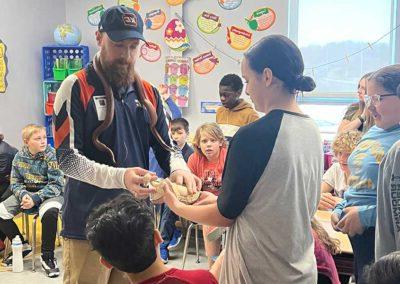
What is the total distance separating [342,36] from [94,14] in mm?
2968

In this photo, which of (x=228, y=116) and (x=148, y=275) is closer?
(x=148, y=275)

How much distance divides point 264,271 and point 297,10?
169 inches

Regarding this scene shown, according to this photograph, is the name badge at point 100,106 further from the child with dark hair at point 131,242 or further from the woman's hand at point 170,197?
the child with dark hair at point 131,242

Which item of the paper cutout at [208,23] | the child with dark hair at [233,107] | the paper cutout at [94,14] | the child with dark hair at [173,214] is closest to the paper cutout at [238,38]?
the paper cutout at [208,23]

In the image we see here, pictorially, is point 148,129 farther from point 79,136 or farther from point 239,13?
point 239,13

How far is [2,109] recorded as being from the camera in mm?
5379

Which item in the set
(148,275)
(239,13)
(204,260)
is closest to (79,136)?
(148,275)

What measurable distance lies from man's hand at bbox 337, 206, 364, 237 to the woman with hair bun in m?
0.46

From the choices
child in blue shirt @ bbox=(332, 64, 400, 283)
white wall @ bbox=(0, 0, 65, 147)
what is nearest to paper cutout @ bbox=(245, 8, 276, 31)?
white wall @ bbox=(0, 0, 65, 147)

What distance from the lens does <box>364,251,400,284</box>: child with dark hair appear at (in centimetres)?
110

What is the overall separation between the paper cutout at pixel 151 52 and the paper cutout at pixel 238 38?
88 centimetres

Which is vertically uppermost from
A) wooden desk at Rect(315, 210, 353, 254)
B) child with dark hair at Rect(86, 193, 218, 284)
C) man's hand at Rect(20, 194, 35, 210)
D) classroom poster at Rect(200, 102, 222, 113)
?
classroom poster at Rect(200, 102, 222, 113)

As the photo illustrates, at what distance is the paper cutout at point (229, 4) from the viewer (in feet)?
17.6

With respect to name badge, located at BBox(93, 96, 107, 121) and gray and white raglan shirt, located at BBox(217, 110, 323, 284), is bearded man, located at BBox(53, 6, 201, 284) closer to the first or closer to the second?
name badge, located at BBox(93, 96, 107, 121)
